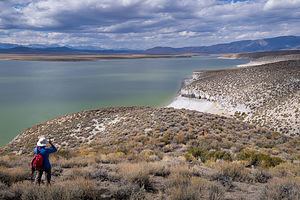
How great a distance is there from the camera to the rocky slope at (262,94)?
2162 centimetres

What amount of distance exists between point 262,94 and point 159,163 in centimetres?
2587

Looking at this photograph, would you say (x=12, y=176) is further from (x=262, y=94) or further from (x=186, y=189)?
(x=262, y=94)

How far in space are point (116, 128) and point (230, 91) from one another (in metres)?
21.8

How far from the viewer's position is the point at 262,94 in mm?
28953

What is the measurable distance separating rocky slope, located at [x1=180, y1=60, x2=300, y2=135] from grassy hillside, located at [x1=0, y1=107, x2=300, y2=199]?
20.7ft

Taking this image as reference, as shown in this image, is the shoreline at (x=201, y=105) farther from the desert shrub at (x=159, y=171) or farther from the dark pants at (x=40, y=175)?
the dark pants at (x=40, y=175)

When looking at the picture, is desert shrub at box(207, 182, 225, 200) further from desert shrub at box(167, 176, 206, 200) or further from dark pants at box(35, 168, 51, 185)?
dark pants at box(35, 168, 51, 185)

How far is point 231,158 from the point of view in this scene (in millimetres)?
9328

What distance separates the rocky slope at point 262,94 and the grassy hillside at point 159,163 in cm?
631

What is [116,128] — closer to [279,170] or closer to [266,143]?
[266,143]

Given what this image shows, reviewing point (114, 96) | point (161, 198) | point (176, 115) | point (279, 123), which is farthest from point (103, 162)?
point (114, 96)

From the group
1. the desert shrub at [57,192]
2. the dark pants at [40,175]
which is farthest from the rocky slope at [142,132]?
the desert shrub at [57,192]

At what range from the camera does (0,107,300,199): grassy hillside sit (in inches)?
199

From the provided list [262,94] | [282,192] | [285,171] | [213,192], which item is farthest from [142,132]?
[262,94]
